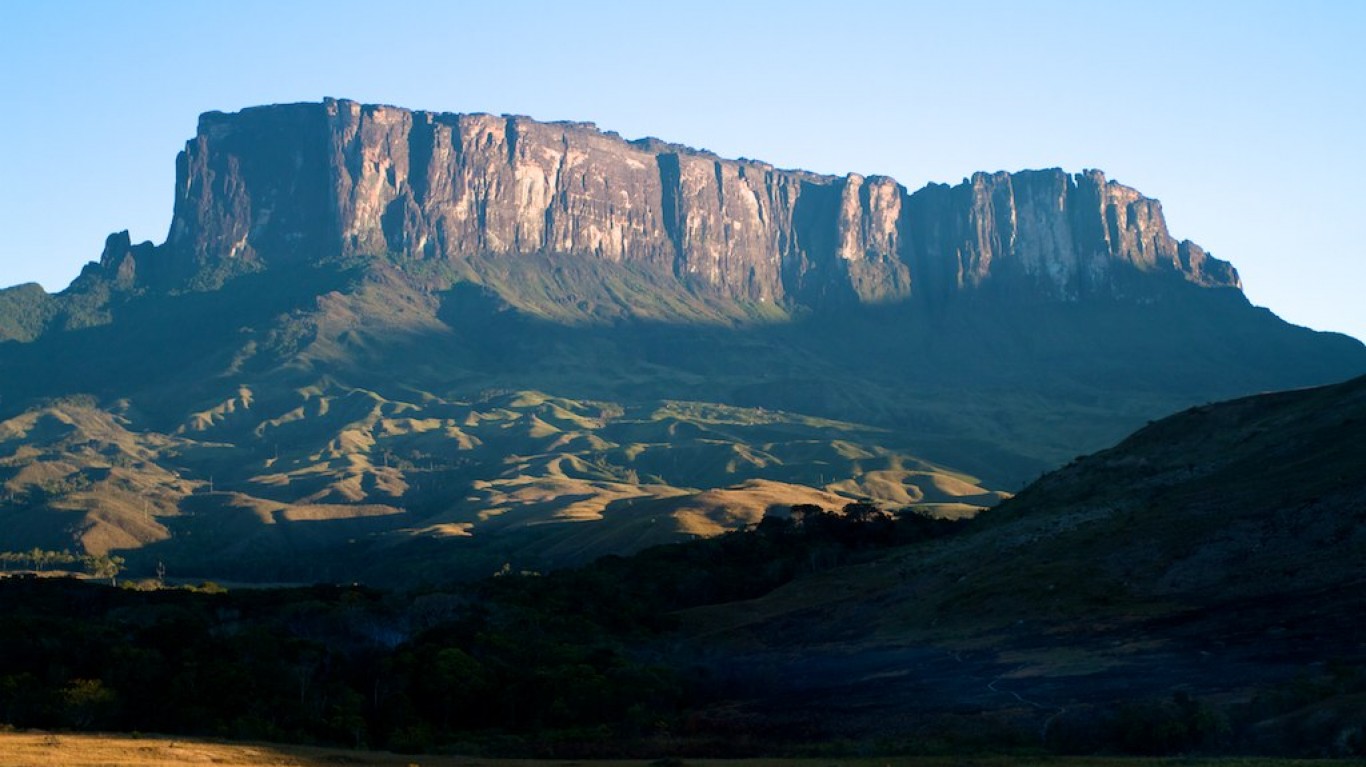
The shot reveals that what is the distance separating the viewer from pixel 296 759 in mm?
63594

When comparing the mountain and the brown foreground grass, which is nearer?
the brown foreground grass

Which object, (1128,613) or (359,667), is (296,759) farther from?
(1128,613)

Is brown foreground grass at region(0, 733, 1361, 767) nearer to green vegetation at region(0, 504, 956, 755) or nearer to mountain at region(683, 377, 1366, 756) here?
mountain at region(683, 377, 1366, 756)

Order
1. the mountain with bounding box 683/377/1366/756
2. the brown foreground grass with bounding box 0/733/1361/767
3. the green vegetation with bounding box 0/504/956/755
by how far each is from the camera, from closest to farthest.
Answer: the brown foreground grass with bounding box 0/733/1361/767 → the mountain with bounding box 683/377/1366/756 → the green vegetation with bounding box 0/504/956/755

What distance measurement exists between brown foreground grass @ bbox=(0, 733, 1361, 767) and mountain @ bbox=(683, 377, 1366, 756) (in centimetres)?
700

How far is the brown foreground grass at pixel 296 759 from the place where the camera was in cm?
5744

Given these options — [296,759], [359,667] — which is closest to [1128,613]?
[359,667]

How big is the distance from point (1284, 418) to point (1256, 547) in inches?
1434

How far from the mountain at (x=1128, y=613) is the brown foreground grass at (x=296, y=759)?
700 cm

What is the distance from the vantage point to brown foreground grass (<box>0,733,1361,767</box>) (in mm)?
57438

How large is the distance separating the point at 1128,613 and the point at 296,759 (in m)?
53.1

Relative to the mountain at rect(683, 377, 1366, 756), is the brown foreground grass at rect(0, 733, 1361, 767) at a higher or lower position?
lower

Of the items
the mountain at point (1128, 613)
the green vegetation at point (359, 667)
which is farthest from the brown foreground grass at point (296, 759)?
the green vegetation at point (359, 667)

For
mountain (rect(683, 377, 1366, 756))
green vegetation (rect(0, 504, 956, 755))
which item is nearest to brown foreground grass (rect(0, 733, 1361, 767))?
mountain (rect(683, 377, 1366, 756))
